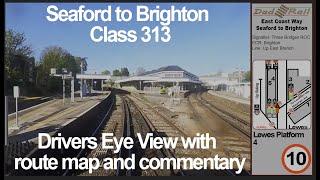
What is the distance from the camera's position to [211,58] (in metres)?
5.76

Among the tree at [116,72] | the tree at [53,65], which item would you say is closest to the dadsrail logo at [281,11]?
the tree at [116,72]

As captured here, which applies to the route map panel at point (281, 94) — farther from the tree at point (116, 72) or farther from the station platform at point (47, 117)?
the station platform at point (47, 117)

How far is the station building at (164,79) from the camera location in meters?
5.72

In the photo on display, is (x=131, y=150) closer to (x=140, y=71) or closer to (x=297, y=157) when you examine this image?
(x=140, y=71)

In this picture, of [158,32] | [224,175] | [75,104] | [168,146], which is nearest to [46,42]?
[75,104]

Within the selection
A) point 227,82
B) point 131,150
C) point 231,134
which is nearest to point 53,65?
point 131,150

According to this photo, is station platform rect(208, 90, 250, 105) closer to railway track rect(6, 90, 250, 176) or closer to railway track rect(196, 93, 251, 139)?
railway track rect(196, 93, 251, 139)

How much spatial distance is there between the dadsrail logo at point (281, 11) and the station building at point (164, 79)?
938 millimetres

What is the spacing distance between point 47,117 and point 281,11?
2656 millimetres

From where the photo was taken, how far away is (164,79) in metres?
5.79

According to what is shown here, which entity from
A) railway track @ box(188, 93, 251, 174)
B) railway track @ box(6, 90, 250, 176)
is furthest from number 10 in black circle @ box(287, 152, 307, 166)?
railway track @ box(6, 90, 250, 176)

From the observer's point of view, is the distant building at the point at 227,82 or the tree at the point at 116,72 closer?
the distant building at the point at 227,82
